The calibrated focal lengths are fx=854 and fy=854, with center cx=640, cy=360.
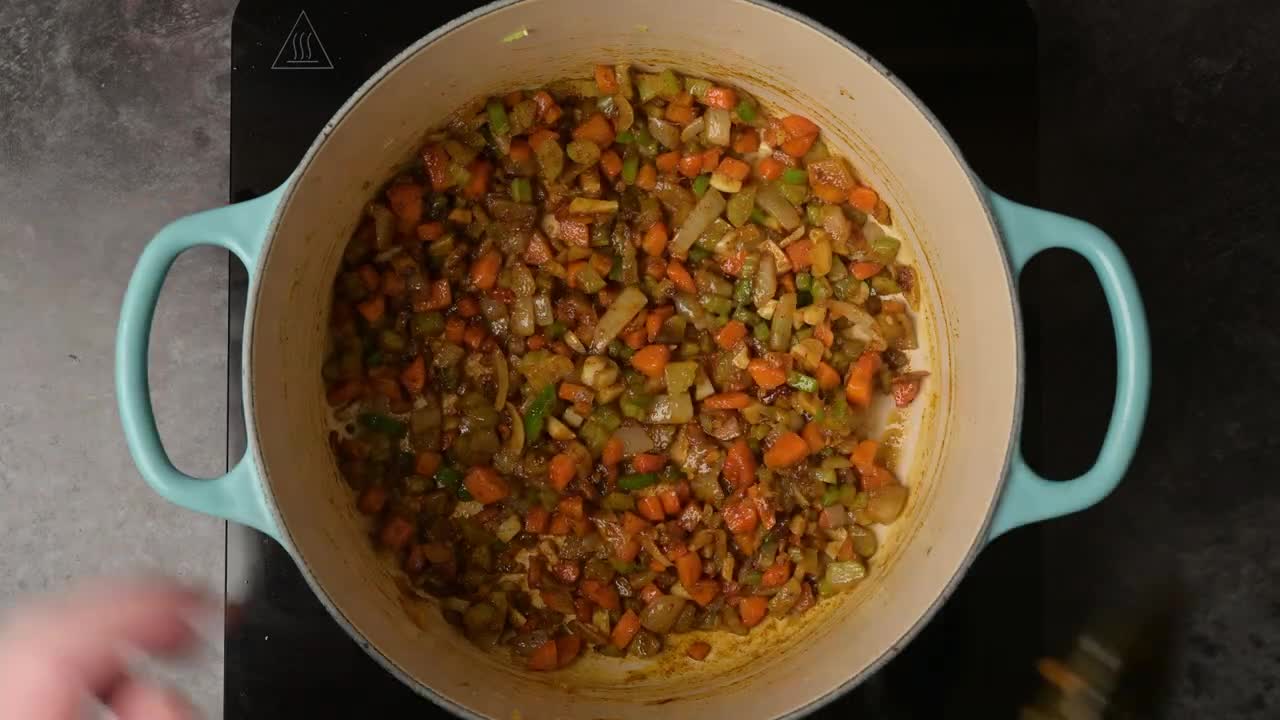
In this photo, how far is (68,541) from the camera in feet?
6.48

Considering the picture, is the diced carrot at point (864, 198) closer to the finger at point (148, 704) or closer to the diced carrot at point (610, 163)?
the diced carrot at point (610, 163)

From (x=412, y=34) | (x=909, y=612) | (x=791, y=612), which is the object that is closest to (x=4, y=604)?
(x=412, y=34)

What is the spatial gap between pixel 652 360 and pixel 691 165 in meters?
0.44

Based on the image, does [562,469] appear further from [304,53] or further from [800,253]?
[304,53]

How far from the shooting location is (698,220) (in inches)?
75.0

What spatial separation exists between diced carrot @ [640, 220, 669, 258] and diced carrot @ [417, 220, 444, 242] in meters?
0.45

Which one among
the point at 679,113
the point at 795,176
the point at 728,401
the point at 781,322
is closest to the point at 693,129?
the point at 679,113

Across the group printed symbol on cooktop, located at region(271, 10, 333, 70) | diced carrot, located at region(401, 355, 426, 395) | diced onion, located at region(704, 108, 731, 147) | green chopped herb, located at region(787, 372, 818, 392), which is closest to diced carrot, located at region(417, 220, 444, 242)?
diced carrot, located at region(401, 355, 426, 395)

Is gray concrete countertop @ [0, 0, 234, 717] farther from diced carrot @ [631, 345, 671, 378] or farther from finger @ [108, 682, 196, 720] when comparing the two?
diced carrot @ [631, 345, 671, 378]

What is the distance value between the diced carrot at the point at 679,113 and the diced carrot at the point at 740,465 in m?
0.72

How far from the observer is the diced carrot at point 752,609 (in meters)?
1.88

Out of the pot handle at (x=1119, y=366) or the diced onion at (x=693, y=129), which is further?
the diced onion at (x=693, y=129)

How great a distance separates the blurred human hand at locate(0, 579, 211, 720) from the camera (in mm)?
1943

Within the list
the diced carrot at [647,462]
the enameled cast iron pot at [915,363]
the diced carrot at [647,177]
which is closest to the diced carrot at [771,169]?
the enameled cast iron pot at [915,363]
